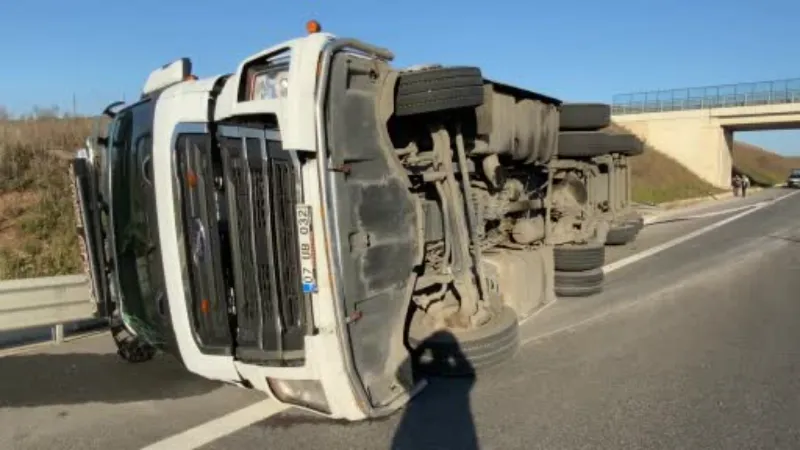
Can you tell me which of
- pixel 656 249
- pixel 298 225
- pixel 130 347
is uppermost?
pixel 298 225

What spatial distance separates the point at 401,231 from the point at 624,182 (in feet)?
26.7

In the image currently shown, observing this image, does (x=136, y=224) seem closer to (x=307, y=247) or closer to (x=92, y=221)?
(x=92, y=221)

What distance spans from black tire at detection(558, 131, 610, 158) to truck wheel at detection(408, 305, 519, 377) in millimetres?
3968

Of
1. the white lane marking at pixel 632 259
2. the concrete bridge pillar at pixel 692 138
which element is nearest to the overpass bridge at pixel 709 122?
the concrete bridge pillar at pixel 692 138

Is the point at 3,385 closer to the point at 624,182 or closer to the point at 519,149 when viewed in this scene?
the point at 519,149

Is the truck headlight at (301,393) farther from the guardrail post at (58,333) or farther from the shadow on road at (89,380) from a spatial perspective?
the guardrail post at (58,333)

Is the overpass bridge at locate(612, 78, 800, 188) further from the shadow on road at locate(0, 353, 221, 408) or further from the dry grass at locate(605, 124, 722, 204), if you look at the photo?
the shadow on road at locate(0, 353, 221, 408)

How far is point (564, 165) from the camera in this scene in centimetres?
836

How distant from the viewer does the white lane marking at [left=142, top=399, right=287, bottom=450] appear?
373cm

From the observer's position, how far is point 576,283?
25.2ft

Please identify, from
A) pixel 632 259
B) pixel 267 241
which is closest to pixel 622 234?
pixel 632 259

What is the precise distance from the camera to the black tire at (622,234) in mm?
11266

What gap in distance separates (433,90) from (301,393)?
1967 millimetres

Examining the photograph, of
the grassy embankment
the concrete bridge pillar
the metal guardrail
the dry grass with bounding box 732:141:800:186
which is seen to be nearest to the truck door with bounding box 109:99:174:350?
the metal guardrail
